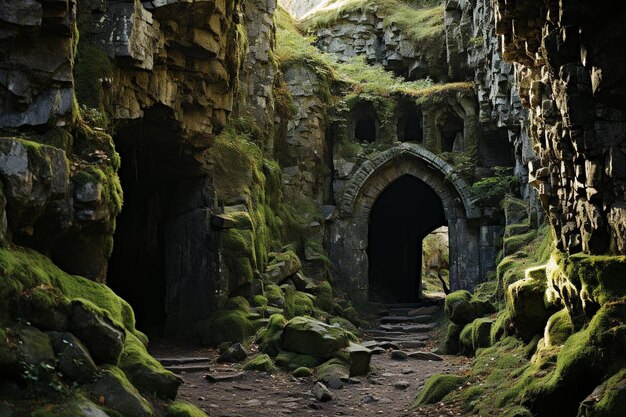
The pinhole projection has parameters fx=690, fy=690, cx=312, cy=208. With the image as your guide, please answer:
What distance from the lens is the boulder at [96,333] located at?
782cm

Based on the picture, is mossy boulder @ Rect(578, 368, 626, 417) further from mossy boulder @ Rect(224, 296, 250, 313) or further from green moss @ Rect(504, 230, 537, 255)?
green moss @ Rect(504, 230, 537, 255)

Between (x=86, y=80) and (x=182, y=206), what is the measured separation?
621 centimetres

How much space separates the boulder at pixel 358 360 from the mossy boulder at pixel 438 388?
218 centimetres

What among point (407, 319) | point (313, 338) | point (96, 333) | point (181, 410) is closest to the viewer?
point (96, 333)

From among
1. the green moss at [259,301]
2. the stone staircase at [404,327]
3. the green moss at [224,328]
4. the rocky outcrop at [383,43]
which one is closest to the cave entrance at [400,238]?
the rocky outcrop at [383,43]

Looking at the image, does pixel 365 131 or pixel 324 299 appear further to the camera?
pixel 365 131

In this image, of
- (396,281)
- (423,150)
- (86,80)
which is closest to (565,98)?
(86,80)

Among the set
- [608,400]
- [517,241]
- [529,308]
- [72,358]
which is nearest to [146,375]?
[72,358]

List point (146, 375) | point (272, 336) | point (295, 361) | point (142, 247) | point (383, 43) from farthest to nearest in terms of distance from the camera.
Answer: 1. point (383, 43)
2. point (142, 247)
3. point (272, 336)
4. point (295, 361)
5. point (146, 375)

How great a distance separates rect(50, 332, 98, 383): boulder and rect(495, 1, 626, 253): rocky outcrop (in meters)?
6.14

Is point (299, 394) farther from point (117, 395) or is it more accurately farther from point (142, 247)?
point (142, 247)

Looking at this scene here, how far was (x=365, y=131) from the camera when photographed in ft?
88.7

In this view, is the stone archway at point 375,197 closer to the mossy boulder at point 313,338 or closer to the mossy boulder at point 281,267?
the mossy boulder at point 281,267

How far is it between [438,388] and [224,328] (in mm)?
6059
